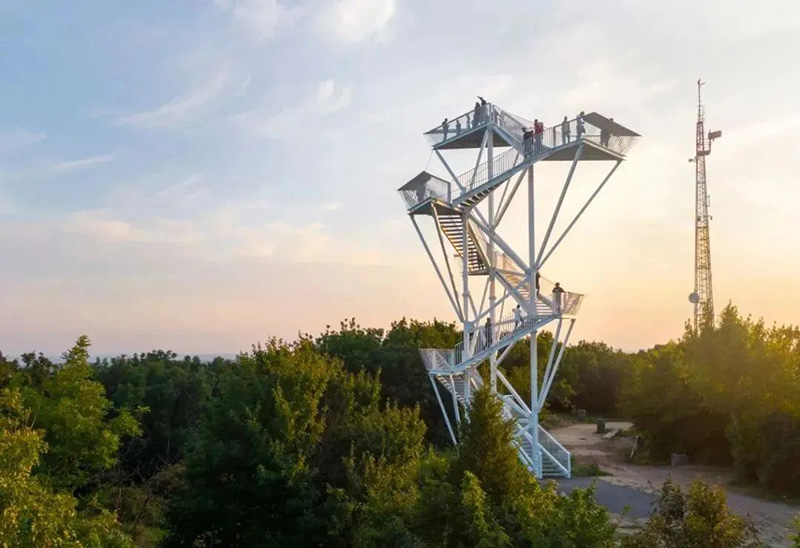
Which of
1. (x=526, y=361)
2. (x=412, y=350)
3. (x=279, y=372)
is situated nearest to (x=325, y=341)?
(x=412, y=350)

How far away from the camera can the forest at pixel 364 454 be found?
977 cm

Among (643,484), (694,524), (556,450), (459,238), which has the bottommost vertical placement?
(643,484)

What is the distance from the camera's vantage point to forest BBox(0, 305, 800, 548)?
32.1 ft

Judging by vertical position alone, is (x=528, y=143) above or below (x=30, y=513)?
above

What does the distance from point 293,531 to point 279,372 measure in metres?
4.13

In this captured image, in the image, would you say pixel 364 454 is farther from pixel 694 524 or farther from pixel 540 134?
pixel 540 134

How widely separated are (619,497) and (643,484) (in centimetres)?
291

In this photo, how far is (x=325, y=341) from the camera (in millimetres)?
38062

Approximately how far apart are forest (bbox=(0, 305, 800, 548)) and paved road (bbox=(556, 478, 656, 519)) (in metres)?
3.91

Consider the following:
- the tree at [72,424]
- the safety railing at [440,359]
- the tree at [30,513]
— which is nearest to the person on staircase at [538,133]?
the safety railing at [440,359]

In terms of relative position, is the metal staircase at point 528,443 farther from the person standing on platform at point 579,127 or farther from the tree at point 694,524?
the tree at point 694,524

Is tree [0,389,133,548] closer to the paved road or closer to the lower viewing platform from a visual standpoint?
the paved road

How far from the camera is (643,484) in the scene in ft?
79.4

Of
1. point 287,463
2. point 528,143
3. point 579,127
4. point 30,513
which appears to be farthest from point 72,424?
point 579,127
